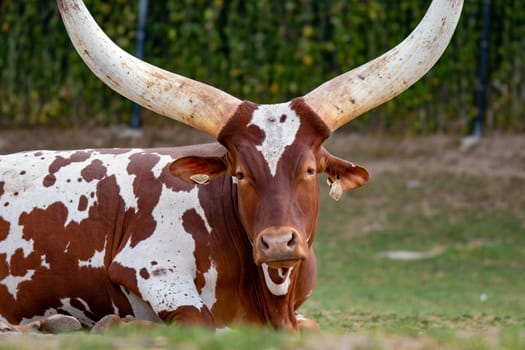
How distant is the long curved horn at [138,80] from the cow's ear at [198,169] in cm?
20

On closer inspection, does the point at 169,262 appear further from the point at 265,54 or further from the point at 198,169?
the point at 265,54

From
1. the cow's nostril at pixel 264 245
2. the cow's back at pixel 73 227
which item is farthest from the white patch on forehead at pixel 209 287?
the cow's nostril at pixel 264 245

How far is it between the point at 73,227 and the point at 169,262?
29.1 inches

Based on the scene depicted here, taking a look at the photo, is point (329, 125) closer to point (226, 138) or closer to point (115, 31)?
point (226, 138)

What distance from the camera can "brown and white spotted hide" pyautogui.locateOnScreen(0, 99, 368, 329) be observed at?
660 cm

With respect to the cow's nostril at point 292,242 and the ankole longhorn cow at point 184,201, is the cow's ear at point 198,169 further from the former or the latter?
the cow's nostril at point 292,242

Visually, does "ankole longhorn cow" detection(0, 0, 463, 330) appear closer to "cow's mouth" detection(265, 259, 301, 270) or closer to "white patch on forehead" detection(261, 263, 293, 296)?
Answer: "white patch on forehead" detection(261, 263, 293, 296)

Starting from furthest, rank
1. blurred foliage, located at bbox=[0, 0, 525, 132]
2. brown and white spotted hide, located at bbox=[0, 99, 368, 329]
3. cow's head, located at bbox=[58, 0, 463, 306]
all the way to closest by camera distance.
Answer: blurred foliage, located at bbox=[0, 0, 525, 132]
brown and white spotted hide, located at bbox=[0, 99, 368, 329]
cow's head, located at bbox=[58, 0, 463, 306]

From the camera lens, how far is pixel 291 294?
7016 mm

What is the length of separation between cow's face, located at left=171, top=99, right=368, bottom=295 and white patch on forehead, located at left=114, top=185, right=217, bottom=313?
28cm

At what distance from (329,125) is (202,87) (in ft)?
2.69

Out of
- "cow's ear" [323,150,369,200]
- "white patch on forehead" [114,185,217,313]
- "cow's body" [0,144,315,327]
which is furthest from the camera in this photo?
"cow's ear" [323,150,369,200]

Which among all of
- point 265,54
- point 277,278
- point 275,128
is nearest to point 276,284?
point 277,278

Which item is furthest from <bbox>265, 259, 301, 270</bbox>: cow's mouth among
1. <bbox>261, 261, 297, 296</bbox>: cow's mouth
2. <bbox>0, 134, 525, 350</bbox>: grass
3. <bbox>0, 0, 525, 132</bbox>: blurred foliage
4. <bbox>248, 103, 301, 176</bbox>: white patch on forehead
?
<bbox>0, 0, 525, 132</bbox>: blurred foliage
